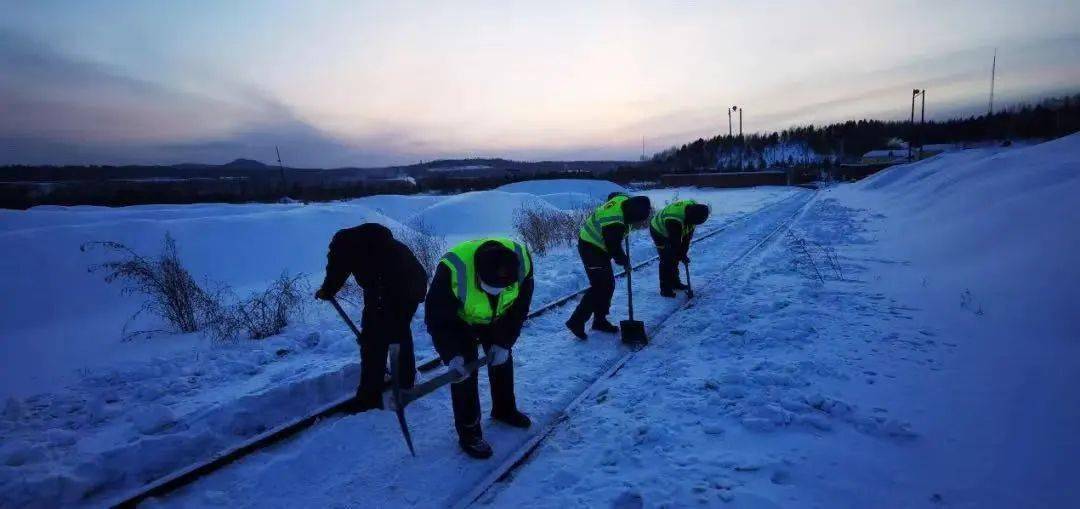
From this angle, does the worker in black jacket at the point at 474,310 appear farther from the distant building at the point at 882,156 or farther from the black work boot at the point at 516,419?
the distant building at the point at 882,156

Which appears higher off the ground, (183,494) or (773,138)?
(773,138)

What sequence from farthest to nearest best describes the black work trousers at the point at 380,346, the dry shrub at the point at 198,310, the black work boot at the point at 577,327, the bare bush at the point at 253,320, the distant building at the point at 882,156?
the distant building at the point at 882,156
the dry shrub at the point at 198,310
the bare bush at the point at 253,320
the black work boot at the point at 577,327
the black work trousers at the point at 380,346

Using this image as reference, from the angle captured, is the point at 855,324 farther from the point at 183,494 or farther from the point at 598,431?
the point at 183,494

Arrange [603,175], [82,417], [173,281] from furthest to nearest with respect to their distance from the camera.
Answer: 1. [603,175]
2. [173,281]
3. [82,417]

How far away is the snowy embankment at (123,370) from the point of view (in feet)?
10.4

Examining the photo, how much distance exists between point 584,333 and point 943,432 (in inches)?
119

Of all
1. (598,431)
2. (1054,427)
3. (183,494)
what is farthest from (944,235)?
(183,494)

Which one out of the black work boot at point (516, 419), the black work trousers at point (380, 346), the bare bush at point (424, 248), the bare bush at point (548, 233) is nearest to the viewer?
the black work boot at point (516, 419)

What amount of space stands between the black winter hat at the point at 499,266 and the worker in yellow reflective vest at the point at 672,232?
4282 millimetres

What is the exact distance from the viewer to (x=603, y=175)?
5925cm

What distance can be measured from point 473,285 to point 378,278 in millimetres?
1011

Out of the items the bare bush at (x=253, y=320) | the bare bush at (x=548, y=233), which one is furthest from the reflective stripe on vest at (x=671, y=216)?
the bare bush at (x=253, y=320)

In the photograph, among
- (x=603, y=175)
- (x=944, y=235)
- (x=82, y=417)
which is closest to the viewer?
(x=82, y=417)

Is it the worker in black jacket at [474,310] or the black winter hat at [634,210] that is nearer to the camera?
the worker in black jacket at [474,310]
